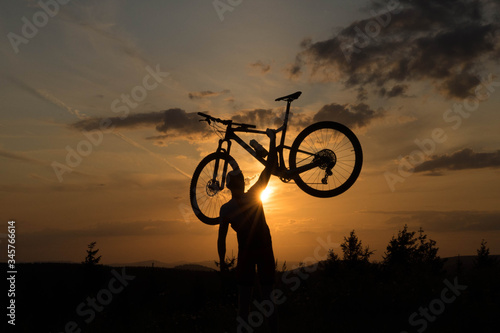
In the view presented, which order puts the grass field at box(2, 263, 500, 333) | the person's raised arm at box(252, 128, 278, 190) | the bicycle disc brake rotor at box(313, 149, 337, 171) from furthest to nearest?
the grass field at box(2, 263, 500, 333), the bicycle disc brake rotor at box(313, 149, 337, 171), the person's raised arm at box(252, 128, 278, 190)

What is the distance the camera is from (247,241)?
25.0ft

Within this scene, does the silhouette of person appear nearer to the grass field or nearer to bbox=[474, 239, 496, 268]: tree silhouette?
the grass field

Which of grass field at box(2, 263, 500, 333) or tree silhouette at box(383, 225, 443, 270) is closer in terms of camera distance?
grass field at box(2, 263, 500, 333)

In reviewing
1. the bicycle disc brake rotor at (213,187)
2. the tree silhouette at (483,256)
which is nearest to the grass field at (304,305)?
the bicycle disc brake rotor at (213,187)

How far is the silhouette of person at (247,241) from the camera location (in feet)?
24.8

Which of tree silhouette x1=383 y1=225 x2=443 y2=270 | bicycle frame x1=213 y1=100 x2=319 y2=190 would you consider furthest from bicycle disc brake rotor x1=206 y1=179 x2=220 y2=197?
tree silhouette x1=383 y1=225 x2=443 y2=270

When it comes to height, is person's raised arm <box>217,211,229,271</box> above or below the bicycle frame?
below

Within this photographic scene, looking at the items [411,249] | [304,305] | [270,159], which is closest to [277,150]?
[270,159]

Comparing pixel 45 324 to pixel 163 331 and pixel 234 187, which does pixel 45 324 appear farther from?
pixel 234 187

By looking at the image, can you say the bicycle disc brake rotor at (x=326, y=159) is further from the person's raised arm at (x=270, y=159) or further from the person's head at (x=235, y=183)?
the person's head at (x=235, y=183)

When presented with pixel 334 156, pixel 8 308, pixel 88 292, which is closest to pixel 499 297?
pixel 334 156

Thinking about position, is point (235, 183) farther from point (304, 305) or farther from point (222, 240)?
point (304, 305)

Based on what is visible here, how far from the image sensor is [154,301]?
14367mm

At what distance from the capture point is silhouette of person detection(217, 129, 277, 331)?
755 centimetres
